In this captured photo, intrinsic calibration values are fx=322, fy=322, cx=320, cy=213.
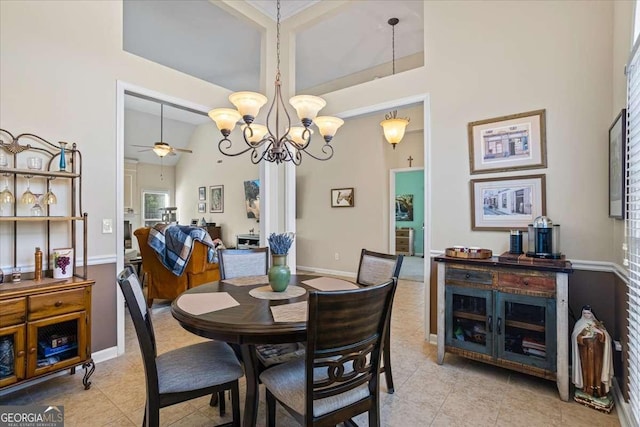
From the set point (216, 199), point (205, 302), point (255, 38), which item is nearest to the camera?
point (205, 302)

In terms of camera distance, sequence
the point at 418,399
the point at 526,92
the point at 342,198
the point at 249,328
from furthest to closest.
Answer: the point at 342,198 < the point at 526,92 < the point at 418,399 < the point at 249,328

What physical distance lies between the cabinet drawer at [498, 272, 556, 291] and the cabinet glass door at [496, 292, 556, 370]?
0.07m

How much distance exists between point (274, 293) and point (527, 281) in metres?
1.78

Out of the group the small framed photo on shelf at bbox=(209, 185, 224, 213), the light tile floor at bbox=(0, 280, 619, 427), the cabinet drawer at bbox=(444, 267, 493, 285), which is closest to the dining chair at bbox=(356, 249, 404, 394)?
the light tile floor at bbox=(0, 280, 619, 427)

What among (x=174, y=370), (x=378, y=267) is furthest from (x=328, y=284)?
(x=174, y=370)

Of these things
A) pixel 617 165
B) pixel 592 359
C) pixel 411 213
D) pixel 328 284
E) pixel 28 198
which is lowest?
pixel 592 359

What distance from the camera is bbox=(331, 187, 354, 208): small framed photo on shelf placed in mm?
6336

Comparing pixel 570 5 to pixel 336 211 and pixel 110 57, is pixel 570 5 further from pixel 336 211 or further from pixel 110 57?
pixel 336 211

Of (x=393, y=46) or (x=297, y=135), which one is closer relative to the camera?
(x=297, y=135)

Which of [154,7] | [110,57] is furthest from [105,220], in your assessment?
[154,7]

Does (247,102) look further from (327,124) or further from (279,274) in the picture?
(279,274)

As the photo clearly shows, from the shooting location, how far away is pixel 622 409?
1957 mm

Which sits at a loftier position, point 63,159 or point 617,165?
point 63,159

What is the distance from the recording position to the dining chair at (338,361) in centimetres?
125
